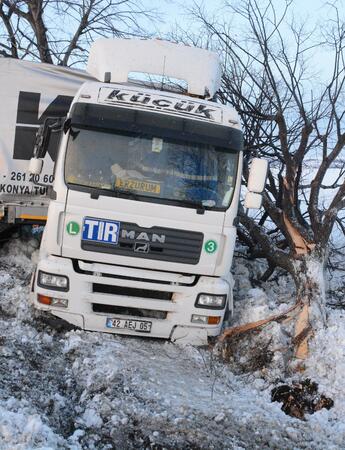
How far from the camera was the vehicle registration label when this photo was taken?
21.3ft

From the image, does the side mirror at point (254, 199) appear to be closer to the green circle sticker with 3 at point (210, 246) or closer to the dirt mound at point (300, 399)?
the green circle sticker with 3 at point (210, 246)

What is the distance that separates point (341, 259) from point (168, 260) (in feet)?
20.1

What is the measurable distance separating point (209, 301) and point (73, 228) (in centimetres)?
183

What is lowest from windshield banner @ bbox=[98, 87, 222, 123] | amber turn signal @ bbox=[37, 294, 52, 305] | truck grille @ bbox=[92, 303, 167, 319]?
truck grille @ bbox=[92, 303, 167, 319]

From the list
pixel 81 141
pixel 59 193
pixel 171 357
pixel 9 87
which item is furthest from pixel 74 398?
pixel 9 87

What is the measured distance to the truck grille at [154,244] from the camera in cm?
647

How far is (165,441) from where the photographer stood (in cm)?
470

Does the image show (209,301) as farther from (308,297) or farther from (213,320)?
(308,297)

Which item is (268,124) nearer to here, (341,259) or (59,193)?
(341,259)

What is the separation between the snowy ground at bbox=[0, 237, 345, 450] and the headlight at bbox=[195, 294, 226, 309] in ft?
2.00

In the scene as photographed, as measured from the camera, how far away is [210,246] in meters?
6.64

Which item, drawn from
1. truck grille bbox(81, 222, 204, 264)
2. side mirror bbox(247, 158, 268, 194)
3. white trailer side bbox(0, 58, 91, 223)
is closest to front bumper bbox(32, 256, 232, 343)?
truck grille bbox(81, 222, 204, 264)

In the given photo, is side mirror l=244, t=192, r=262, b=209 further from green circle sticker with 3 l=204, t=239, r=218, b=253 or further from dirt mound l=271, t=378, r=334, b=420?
dirt mound l=271, t=378, r=334, b=420

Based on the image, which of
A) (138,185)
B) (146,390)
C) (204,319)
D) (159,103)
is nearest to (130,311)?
(204,319)
